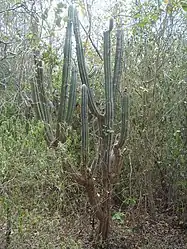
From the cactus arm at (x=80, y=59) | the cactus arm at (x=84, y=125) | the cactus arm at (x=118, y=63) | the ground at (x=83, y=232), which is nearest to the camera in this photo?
the ground at (x=83, y=232)

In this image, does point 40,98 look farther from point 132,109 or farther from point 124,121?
point 132,109

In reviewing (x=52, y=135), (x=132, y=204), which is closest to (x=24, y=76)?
(x=52, y=135)

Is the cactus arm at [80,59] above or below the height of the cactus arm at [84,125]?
above

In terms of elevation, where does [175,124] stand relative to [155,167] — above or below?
above

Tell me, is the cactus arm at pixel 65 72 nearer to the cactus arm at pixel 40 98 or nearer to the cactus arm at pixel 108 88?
the cactus arm at pixel 40 98

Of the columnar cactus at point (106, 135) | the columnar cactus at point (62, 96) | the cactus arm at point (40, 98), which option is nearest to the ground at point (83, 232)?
the columnar cactus at point (106, 135)

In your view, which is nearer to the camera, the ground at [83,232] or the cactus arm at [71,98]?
the ground at [83,232]

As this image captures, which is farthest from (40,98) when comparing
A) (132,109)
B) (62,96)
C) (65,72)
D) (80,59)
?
(132,109)

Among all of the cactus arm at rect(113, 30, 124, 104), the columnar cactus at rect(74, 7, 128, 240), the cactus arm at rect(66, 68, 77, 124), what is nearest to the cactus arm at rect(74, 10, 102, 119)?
the columnar cactus at rect(74, 7, 128, 240)


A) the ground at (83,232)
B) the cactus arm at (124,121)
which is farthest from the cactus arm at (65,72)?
the ground at (83,232)

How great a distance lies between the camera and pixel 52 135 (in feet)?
13.5

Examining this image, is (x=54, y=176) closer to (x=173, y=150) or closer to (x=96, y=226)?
(x=96, y=226)

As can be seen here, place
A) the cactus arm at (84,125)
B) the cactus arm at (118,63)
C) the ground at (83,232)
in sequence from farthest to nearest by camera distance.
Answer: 1. the cactus arm at (118,63)
2. the cactus arm at (84,125)
3. the ground at (83,232)

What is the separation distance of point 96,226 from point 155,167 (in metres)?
1.38
